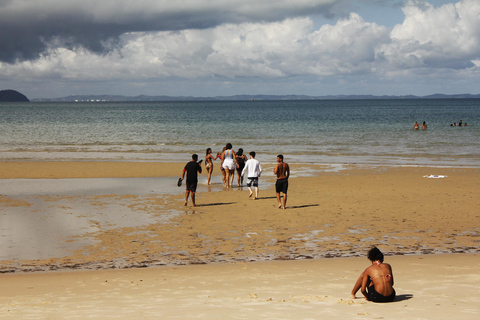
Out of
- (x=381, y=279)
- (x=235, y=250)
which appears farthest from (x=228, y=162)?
(x=381, y=279)

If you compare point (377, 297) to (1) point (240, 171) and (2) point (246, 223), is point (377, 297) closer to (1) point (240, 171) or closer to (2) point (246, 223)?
(2) point (246, 223)

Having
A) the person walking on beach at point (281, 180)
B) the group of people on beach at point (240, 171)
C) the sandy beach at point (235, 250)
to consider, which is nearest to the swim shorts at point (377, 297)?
the sandy beach at point (235, 250)

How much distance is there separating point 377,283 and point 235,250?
408 centimetres

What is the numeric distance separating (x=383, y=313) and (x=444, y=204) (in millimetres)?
9884

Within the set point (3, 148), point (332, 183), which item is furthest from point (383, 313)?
point (3, 148)

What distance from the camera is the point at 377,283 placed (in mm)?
7656

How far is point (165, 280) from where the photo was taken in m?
9.01

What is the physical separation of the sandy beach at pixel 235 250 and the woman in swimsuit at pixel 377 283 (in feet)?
0.55

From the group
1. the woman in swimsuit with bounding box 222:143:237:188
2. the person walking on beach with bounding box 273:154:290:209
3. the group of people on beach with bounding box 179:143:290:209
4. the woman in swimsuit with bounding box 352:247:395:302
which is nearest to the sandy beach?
the woman in swimsuit with bounding box 352:247:395:302

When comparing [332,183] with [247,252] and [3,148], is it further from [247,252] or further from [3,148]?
[3,148]

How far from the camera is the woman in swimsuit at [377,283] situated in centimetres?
763

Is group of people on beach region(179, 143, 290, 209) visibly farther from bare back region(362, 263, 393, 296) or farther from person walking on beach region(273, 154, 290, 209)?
bare back region(362, 263, 393, 296)

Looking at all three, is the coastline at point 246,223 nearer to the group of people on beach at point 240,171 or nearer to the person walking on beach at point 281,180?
the person walking on beach at point 281,180

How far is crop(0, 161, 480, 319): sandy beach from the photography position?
24.9 feet
